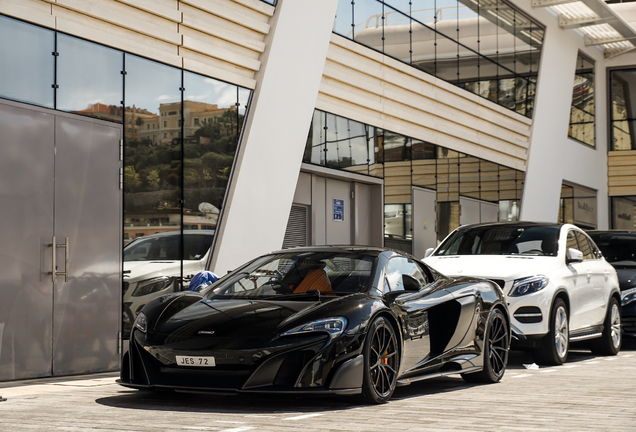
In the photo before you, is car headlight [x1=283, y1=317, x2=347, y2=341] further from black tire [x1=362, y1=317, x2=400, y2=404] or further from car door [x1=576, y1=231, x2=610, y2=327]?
car door [x1=576, y1=231, x2=610, y2=327]

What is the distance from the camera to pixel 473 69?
21375mm

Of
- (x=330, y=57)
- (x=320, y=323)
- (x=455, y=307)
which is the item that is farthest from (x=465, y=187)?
(x=320, y=323)

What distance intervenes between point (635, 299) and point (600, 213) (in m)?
17.3

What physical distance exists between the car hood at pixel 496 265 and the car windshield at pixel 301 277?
3325 mm

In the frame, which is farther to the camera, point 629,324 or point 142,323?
point 629,324

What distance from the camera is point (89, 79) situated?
1060 centimetres

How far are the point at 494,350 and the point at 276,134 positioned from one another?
21.5 ft

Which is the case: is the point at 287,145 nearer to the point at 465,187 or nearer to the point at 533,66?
the point at 465,187

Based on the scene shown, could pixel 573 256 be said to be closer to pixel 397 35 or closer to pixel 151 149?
pixel 151 149

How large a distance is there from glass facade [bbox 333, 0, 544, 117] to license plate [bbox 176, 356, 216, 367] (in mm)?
10651

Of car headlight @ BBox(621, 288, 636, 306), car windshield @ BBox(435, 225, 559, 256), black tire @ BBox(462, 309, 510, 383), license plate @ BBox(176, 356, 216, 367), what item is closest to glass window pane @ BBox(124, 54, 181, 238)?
car windshield @ BBox(435, 225, 559, 256)

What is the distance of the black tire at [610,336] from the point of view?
1194 cm

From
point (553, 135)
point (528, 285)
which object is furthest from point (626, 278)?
point (553, 135)

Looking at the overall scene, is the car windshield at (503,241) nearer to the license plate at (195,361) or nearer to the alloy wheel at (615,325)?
the alloy wheel at (615,325)
